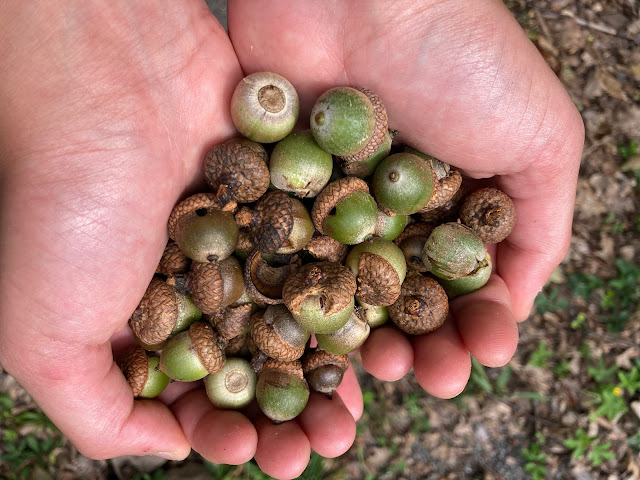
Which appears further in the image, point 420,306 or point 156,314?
point 420,306

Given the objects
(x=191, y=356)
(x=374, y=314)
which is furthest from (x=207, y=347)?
(x=374, y=314)

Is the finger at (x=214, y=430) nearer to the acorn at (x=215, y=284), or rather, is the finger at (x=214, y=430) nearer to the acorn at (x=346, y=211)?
the acorn at (x=215, y=284)

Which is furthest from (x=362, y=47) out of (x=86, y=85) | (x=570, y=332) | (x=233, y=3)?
(x=570, y=332)

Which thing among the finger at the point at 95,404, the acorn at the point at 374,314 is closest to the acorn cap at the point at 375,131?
the acorn at the point at 374,314

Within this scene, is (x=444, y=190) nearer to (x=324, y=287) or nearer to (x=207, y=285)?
(x=324, y=287)

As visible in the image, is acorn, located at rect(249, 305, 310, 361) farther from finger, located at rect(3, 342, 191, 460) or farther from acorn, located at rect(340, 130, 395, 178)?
acorn, located at rect(340, 130, 395, 178)

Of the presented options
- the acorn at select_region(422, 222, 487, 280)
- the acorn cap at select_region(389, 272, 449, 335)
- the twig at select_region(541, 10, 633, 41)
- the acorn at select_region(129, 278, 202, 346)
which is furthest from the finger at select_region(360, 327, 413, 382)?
the twig at select_region(541, 10, 633, 41)
